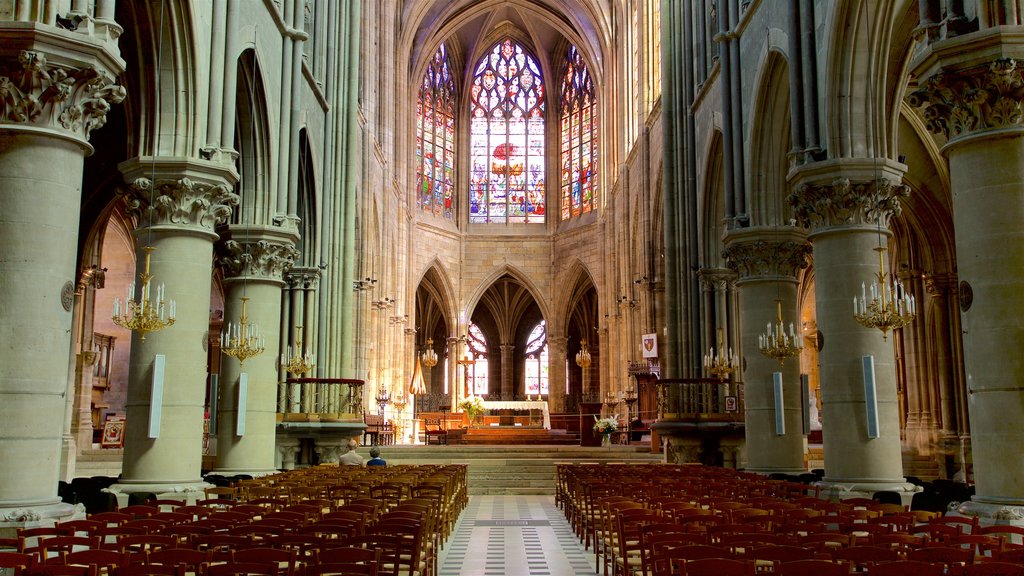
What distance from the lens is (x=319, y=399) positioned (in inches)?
933

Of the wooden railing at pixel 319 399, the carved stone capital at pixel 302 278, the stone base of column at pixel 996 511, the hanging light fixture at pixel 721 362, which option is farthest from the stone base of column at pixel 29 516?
the hanging light fixture at pixel 721 362

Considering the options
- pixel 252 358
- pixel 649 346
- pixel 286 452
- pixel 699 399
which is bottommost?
pixel 286 452

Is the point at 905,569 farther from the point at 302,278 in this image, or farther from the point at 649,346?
the point at 649,346

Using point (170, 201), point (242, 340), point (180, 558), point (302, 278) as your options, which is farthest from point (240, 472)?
point (180, 558)

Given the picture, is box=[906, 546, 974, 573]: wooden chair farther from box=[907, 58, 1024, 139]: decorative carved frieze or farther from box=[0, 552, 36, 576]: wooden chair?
box=[907, 58, 1024, 139]: decorative carved frieze

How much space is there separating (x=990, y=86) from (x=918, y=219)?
18.5 m

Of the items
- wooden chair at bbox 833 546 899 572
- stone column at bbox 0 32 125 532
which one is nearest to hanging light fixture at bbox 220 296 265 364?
stone column at bbox 0 32 125 532

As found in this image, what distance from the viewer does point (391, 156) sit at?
136ft

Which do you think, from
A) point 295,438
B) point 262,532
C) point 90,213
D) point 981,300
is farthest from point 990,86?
point 90,213

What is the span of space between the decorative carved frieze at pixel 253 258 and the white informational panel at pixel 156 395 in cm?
559

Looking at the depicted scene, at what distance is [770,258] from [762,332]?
1515mm

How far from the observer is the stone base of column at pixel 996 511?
9.30 m

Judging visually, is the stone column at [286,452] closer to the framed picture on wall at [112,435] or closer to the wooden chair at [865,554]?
the framed picture on wall at [112,435]

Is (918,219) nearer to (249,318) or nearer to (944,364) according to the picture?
(944,364)
